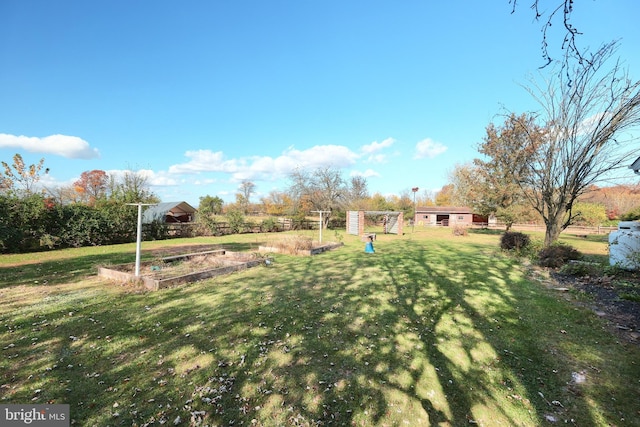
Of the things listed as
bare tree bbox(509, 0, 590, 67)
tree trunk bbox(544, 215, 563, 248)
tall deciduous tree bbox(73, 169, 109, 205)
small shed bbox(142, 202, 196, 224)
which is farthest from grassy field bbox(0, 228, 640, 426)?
tall deciduous tree bbox(73, 169, 109, 205)

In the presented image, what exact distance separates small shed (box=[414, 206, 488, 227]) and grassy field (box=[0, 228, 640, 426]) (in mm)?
35479

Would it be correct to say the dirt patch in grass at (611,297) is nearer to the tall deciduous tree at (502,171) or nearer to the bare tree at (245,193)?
the tall deciduous tree at (502,171)

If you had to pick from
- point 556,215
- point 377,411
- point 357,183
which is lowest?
point 377,411

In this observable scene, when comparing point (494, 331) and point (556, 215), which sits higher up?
point (556, 215)

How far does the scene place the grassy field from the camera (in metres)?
2.61

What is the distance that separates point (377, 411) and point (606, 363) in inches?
123

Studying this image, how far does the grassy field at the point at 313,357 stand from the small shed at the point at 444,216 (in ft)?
116

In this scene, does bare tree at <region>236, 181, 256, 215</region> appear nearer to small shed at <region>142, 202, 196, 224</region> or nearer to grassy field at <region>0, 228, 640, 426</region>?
small shed at <region>142, 202, 196, 224</region>

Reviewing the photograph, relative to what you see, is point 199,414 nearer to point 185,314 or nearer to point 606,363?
point 185,314

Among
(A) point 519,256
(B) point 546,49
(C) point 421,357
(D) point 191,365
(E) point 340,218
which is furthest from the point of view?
(E) point 340,218

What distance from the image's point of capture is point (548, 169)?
36.2 feet

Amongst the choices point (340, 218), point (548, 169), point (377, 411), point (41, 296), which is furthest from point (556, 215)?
point (340, 218)

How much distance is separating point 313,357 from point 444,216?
136ft

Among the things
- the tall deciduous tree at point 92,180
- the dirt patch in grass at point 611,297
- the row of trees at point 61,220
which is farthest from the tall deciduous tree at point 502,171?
the tall deciduous tree at point 92,180
